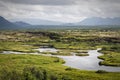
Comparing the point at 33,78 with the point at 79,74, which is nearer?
the point at 33,78

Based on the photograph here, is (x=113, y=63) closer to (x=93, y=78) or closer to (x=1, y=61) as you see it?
(x=93, y=78)

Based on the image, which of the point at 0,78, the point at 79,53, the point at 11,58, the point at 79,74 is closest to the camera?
the point at 0,78

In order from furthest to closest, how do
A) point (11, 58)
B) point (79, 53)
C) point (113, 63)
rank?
point (79, 53) < point (11, 58) < point (113, 63)

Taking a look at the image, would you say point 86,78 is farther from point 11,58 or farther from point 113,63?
point 11,58

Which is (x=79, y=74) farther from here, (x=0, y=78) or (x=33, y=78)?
(x=0, y=78)

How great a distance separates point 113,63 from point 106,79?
43.3 m

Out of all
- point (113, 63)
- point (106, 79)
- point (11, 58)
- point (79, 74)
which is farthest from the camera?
point (11, 58)

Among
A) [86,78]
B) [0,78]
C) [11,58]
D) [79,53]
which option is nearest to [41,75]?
[0,78]

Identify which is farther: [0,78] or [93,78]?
[93,78]

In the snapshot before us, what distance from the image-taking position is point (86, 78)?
350ft

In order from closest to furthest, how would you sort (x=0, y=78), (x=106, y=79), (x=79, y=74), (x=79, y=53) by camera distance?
(x=0, y=78)
(x=106, y=79)
(x=79, y=74)
(x=79, y=53)

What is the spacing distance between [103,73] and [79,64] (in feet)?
109

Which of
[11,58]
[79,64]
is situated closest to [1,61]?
[11,58]

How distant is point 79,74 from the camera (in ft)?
372
